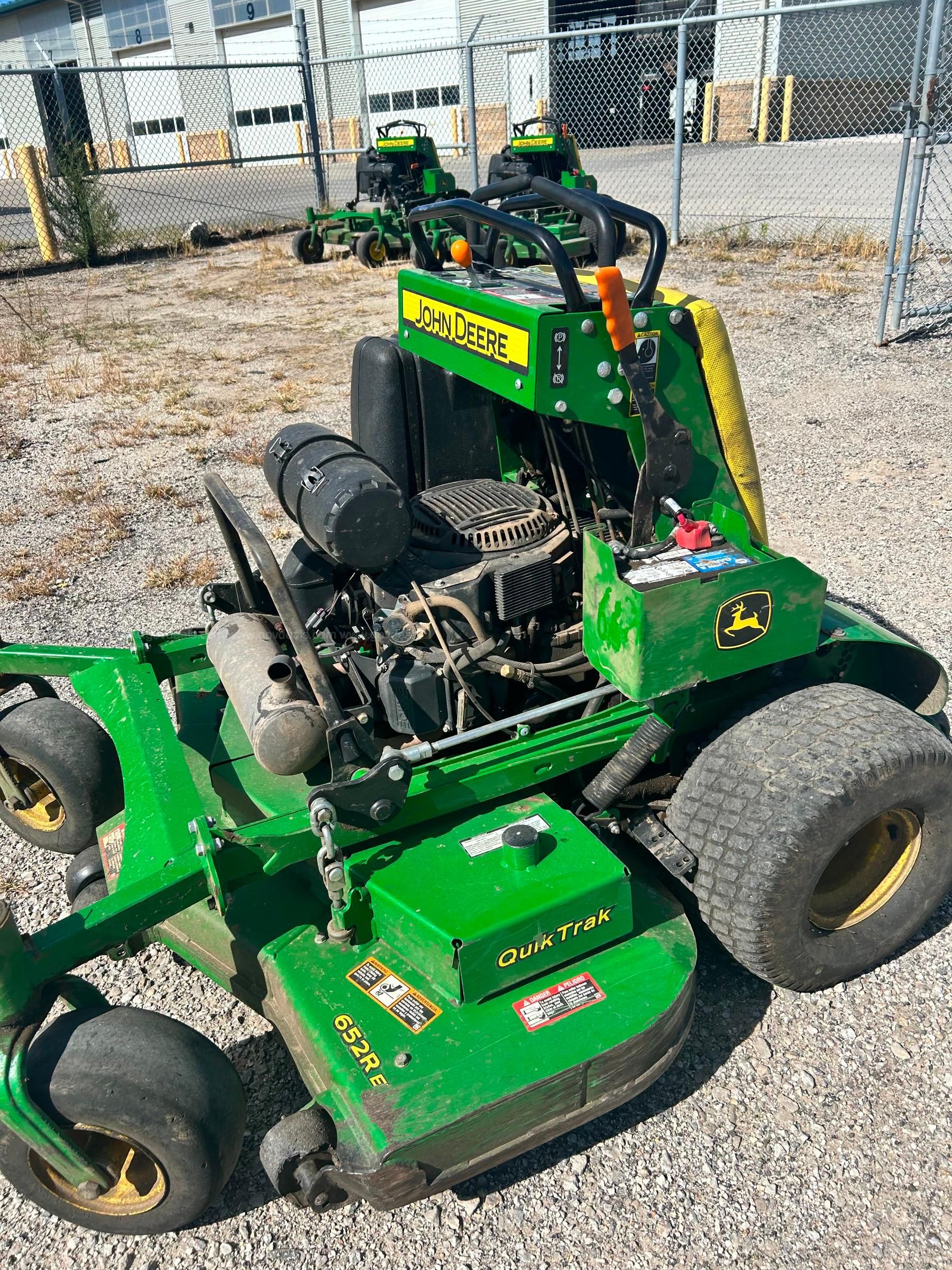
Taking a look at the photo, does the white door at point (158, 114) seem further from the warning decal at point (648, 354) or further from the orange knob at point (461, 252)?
the warning decal at point (648, 354)

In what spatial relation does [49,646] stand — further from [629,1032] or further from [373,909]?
[629,1032]

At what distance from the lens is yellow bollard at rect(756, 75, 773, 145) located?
24609 mm

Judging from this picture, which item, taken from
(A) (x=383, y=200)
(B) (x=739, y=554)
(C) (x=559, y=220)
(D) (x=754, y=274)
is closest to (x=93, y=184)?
(A) (x=383, y=200)

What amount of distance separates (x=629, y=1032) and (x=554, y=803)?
688 millimetres

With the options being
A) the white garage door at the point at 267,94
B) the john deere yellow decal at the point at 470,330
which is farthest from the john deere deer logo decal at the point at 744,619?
the white garage door at the point at 267,94

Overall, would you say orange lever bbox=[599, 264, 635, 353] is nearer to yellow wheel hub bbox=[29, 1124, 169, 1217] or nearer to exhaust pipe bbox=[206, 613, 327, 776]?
exhaust pipe bbox=[206, 613, 327, 776]

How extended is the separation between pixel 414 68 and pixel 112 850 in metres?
30.8

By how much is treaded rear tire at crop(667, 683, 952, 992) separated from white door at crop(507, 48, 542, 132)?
26.2 meters

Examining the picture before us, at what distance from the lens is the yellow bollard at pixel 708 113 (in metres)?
25.1

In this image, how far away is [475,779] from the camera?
2.87 metres

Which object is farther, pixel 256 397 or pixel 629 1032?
pixel 256 397

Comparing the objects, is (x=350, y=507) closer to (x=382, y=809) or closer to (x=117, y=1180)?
(x=382, y=809)

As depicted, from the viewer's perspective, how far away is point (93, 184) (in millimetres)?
15398

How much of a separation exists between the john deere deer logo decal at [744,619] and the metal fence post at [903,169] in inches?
254
